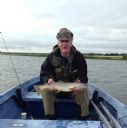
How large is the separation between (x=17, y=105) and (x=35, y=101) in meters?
0.47

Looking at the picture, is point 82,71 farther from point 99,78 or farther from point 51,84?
point 99,78

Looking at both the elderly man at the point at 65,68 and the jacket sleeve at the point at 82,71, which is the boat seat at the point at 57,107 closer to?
the elderly man at the point at 65,68

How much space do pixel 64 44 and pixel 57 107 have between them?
1.91 meters

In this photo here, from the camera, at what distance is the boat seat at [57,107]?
26.2 ft

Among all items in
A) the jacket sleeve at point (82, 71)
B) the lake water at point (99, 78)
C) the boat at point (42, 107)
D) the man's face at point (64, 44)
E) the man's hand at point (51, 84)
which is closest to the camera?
the man's hand at point (51, 84)

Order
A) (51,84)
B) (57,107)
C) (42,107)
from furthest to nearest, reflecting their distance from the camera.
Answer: (42,107) → (57,107) → (51,84)

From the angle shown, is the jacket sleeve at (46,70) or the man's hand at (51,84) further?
the jacket sleeve at (46,70)

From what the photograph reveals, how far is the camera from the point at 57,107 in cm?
806

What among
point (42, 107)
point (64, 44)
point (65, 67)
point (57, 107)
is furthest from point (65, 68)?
point (42, 107)

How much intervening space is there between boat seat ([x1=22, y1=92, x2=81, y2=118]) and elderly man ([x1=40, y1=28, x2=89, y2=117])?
3.06 ft

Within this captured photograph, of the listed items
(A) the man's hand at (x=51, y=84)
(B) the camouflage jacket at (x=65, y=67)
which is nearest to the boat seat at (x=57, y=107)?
(B) the camouflage jacket at (x=65, y=67)

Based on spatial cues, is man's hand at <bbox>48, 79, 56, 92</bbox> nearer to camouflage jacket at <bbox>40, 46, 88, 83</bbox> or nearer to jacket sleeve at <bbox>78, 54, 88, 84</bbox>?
camouflage jacket at <bbox>40, 46, 88, 83</bbox>

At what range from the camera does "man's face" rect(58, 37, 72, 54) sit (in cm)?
682

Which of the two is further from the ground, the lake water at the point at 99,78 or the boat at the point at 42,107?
the boat at the point at 42,107
